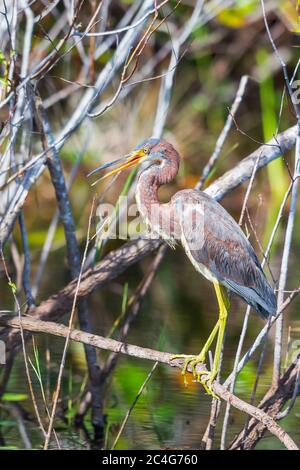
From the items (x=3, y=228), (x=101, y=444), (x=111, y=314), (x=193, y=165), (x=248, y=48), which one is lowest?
(x=101, y=444)

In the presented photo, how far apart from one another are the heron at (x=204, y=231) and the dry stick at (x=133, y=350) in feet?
1.43

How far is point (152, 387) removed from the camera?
499 cm

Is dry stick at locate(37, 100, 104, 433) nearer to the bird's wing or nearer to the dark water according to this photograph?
the dark water

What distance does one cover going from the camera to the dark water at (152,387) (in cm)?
436

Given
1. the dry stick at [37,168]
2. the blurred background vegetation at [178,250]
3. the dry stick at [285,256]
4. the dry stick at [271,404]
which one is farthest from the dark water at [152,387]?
the dry stick at [37,168]

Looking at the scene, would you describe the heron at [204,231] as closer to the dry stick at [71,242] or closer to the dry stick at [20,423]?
the dry stick at [71,242]

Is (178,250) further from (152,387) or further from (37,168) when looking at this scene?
(37,168)

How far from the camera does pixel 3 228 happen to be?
4.03 meters

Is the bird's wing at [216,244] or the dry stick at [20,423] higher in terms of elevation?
the bird's wing at [216,244]

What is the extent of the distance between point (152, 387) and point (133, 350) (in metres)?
1.79

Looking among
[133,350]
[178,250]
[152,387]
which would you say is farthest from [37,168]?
[178,250]
